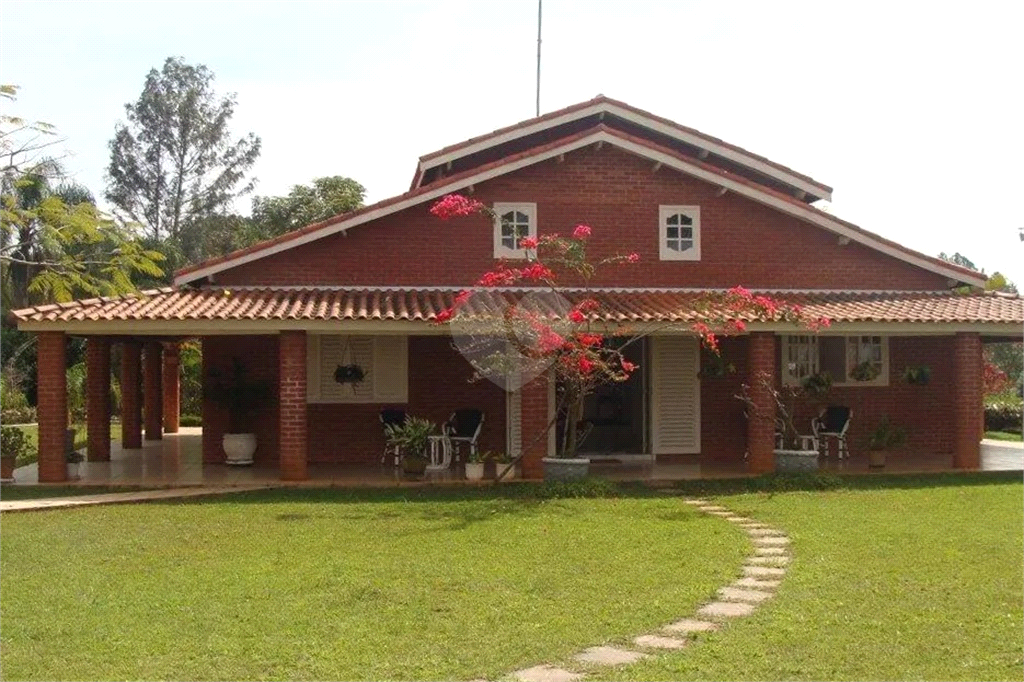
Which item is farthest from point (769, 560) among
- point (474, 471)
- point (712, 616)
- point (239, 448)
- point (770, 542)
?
point (239, 448)

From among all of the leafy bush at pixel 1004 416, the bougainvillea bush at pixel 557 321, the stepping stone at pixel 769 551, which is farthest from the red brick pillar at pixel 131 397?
the leafy bush at pixel 1004 416

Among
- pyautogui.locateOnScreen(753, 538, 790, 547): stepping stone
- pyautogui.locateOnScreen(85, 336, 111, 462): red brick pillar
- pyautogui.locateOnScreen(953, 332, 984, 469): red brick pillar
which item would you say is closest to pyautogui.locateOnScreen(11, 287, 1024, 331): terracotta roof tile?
pyautogui.locateOnScreen(953, 332, 984, 469): red brick pillar

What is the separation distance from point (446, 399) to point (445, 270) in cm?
220

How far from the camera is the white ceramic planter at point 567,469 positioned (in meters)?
15.9

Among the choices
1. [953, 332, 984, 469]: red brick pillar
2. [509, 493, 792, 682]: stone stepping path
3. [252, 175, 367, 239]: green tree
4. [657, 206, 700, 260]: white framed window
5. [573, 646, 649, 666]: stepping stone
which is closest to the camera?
[509, 493, 792, 682]: stone stepping path

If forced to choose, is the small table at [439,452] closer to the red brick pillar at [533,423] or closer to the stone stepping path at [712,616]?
the red brick pillar at [533,423]

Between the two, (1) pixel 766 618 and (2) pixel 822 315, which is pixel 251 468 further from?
(1) pixel 766 618

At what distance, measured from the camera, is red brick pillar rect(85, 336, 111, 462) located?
19547 millimetres

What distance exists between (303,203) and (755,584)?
35997 mm

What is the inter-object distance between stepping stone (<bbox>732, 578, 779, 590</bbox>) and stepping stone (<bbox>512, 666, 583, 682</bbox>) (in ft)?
9.51

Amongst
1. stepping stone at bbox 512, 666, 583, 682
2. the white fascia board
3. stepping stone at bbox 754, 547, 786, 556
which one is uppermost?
the white fascia board

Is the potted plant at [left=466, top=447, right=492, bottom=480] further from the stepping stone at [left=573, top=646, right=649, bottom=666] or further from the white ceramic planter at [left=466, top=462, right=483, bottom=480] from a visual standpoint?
the stepping stone at [left=573, top=646, right=649, bottom=666]

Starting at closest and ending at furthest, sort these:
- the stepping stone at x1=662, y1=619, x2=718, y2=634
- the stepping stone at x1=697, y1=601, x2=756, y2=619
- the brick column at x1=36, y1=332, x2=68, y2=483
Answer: the stepping stone at x1=662, y1=619, x2=718, y2=634, the stepping stone at x1=697, y1=601, x2=756, y2=619, the brick column at x1=36, y1=332, x2=68, y2=483

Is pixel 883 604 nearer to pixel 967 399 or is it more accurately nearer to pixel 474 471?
pixel 474 471
